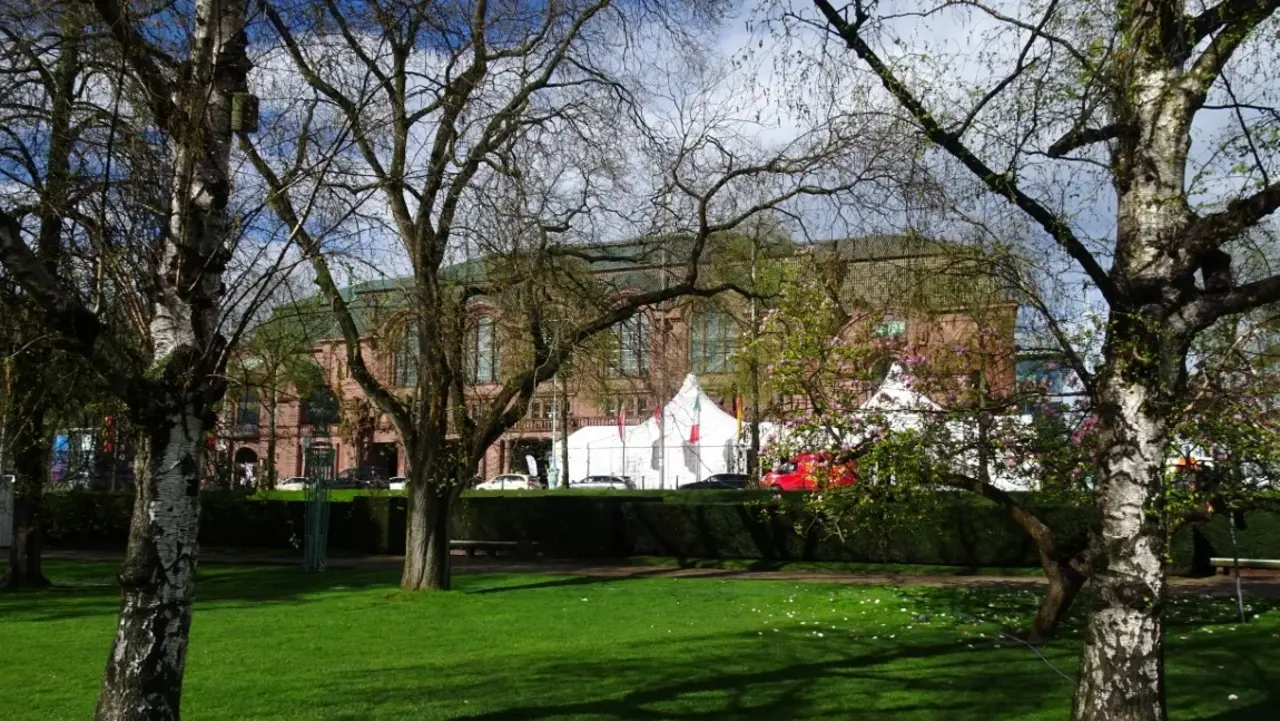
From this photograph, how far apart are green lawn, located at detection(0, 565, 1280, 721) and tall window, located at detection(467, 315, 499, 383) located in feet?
10.7

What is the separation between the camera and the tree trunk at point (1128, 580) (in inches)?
221

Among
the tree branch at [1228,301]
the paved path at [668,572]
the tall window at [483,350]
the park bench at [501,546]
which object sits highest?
the tall window at [483,350]

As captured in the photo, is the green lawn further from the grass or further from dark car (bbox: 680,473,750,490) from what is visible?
dark car (bbox: 680,473,750,490)

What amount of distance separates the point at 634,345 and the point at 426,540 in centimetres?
426

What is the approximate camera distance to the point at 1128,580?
5641 millimetres

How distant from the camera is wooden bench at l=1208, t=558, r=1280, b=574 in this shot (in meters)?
18.9

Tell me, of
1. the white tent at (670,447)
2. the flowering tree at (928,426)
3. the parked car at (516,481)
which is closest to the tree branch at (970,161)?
the flowering tree at (928,426)

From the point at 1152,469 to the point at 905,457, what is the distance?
11.8 feet

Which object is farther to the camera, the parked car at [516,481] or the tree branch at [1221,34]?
the parked car at [516,481]

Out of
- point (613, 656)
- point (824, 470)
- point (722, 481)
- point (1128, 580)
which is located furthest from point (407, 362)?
point (722, 481)

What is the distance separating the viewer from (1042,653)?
1070cm

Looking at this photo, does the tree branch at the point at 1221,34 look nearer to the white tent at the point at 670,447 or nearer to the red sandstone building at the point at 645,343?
the red sandstone building at the point at 645,343

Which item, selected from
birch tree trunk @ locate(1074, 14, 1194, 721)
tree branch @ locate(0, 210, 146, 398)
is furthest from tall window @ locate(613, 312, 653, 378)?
tree branch @ locate(0, 210, 146, 398)

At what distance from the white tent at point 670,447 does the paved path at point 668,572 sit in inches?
500
